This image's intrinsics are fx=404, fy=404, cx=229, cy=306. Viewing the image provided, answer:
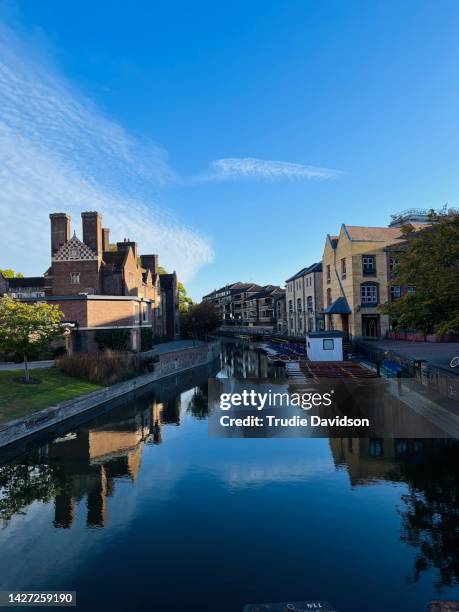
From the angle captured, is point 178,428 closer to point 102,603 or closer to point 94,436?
point 94,436

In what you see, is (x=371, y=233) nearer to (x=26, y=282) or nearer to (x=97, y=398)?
(x=97, y=398)

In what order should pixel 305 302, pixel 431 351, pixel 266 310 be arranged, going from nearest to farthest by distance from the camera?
pixel 431 351, pixel 305 302, pixel 266 310

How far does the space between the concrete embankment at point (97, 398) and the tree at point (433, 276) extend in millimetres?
19490

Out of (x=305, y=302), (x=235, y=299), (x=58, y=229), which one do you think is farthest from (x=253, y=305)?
(x=58, y=229)

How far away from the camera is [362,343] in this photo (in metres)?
42.2

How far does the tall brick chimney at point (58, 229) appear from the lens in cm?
4575

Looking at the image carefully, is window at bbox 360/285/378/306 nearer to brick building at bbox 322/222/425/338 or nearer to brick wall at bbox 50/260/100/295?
brick building at bbox 322/222/425/338

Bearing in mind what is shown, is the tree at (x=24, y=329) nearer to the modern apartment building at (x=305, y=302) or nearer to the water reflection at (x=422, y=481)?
the water reflection at (x=422, y=481)

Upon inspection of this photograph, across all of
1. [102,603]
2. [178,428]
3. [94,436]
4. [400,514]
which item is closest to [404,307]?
[400,514]

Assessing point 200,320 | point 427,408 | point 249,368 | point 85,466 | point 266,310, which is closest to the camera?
point 85,466

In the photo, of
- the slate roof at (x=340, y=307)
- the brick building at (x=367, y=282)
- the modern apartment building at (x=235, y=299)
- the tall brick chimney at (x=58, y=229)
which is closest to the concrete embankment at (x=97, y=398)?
the slate roof at (x=340, y=307)

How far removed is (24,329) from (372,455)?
22400 mm

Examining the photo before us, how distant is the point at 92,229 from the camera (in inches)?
1793

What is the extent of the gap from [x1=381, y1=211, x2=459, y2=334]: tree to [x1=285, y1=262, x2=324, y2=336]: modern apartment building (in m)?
31.4
